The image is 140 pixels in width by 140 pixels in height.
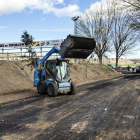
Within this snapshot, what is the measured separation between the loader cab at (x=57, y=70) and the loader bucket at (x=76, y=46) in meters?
0.84

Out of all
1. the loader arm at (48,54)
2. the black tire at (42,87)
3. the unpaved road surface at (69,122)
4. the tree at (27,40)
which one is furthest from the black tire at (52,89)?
the tree at (27,40)

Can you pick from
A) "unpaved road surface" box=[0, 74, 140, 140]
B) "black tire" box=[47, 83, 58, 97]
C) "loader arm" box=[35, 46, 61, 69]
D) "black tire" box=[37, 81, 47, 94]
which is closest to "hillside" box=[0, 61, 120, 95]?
"black tire" box=[37, 81, 47, 94]

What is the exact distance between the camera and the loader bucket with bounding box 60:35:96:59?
1026cm

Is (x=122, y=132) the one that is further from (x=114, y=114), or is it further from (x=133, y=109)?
(x=133, y=109)

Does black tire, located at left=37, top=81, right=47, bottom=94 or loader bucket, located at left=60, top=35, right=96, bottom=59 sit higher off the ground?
loader bucket, located at left=60, top=35, right=96, bottom=59

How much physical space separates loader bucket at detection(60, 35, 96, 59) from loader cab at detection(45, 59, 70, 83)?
845 mm

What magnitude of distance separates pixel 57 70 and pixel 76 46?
2.01 metres

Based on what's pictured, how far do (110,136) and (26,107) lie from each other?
479 centimetres

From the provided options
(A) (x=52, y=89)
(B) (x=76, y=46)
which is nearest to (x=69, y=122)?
(A) (x=52, y=89)

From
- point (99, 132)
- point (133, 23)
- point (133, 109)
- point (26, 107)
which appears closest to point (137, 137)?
point (99, 132)

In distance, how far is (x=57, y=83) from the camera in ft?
37.2

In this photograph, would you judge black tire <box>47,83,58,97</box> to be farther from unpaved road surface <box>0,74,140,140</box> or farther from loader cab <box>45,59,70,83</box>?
unpaved road surface <box>0,74,140,140</box>

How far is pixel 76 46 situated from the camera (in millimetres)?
10461

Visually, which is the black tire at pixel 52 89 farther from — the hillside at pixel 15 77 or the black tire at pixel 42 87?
the hillside at pixel 15 77
